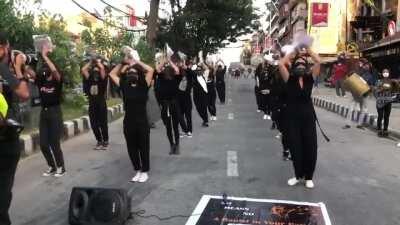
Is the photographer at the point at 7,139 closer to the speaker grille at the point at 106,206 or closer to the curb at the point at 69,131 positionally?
the speaker grille at the point at 106,206

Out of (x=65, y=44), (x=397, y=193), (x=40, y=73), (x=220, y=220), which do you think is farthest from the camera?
(x=65, y=44)

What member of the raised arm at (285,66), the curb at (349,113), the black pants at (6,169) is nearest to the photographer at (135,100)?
the raised arm at (285,66)

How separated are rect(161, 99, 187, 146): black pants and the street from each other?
1.14 feet

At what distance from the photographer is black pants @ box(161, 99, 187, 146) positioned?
406 inches

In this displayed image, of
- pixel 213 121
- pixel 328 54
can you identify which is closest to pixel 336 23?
pixel 328 54

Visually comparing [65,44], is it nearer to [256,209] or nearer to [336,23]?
[256,209]

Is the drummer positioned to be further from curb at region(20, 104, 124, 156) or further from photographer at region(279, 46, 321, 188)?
photographer at region(279, 46, 321, 188)

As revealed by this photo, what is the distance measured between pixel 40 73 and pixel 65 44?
26.4ft

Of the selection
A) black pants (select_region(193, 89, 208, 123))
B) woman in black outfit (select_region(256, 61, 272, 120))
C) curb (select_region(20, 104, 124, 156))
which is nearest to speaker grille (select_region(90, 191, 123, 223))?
curb (select_region(20, 104, 124, 156))

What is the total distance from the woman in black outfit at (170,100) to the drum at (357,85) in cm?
663

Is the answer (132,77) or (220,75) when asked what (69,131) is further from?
(220,75)

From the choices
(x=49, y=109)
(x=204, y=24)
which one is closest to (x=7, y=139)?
(x=49, y=109)

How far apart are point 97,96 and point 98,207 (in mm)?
5730

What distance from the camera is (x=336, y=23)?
4762 centimetres
